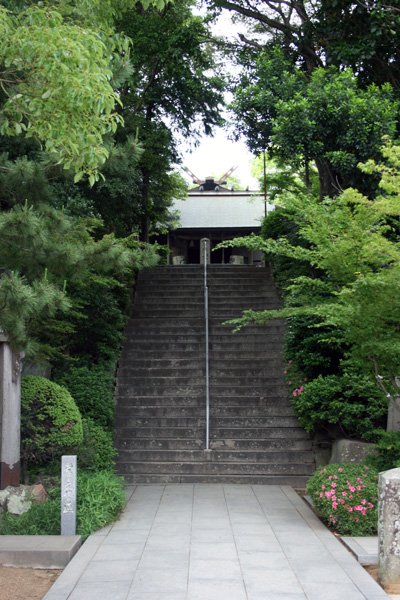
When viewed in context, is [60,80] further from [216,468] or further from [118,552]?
[216,468]

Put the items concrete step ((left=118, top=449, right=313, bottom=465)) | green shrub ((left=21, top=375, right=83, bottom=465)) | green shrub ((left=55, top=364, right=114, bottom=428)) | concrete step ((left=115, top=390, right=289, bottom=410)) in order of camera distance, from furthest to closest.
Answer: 1. concrete step ((left=115, top=390, right=289, bottom=410))
2. green shrub ((left=55, top=364, right=114, bottom=428))
3. concrete step ((left=118, top=449, right=313, bottom=465))
4. green shrub ((left=21, top=375, right=83, bottom=465))

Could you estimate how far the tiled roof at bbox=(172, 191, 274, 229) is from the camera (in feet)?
77.2

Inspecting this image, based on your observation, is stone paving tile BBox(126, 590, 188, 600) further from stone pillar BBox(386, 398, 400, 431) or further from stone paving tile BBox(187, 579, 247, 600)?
stone pillar BBox(386, 398, 400, 431)

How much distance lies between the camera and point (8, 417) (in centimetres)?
623

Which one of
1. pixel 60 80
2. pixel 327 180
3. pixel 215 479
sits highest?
pixel 327 180

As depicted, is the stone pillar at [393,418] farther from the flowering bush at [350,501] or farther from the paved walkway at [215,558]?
the paved walkway at [215,558]

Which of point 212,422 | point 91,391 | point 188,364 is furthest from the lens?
point 188,364

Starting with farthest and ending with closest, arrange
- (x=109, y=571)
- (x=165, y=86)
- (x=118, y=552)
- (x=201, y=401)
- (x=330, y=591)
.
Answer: (x=165, y=86) < (x=201, y=401) < (x=118, y=552) < (x=109, y=571) < (x=330, y=591)

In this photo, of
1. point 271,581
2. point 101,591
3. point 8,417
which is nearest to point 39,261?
point 8,417

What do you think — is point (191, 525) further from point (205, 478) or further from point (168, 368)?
point (168, 368)

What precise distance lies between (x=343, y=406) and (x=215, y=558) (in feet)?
12.5

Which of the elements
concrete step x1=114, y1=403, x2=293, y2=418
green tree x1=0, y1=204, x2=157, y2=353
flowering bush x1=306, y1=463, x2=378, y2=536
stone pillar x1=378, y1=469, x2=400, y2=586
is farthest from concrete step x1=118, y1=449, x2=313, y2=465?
stone pillar x1=378, y1=469, x2=400, y2=586

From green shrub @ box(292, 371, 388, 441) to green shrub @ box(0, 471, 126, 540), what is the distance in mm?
3360

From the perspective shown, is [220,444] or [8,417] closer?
[8,417]
